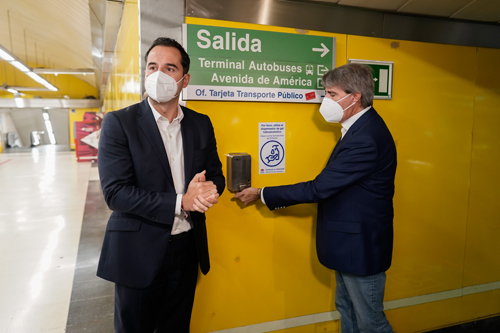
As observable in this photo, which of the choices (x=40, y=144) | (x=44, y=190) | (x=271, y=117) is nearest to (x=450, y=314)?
(x=271, y=117)

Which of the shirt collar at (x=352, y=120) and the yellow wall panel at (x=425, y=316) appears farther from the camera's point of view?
the yellow wall panel at (x=425, y=316)

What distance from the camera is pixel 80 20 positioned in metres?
7.13

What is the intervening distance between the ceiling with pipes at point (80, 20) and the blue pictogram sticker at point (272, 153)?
0.98 meters

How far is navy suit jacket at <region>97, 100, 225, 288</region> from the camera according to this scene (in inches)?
52.3

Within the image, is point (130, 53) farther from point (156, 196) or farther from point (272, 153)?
point (156, 196)

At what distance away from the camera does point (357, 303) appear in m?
1.74

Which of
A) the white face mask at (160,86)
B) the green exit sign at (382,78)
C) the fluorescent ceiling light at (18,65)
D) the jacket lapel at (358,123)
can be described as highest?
the fluorescent ceiling light at (18,65)

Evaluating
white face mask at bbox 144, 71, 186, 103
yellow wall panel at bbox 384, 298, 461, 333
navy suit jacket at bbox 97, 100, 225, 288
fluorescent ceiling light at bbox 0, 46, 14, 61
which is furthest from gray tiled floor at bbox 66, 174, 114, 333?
fluorescent ceiling light at bbox 0, 46, 14, 61

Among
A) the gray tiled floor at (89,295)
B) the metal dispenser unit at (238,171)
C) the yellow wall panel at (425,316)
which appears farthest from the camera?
the gray tiled floor at (89,295)

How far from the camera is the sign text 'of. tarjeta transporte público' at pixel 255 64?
5.93 ft

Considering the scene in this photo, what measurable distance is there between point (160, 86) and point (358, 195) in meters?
1.14

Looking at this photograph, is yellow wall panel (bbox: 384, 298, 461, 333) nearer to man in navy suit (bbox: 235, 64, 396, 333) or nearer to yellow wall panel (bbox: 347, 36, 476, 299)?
yellow wall panel (bbox: 347, 36, 476, 299)

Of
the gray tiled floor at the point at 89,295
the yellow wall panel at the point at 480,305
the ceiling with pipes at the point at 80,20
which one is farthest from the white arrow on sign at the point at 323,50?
the gray tiled floor at the point at 89,295

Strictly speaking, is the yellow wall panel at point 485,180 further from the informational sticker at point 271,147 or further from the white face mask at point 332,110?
the informational sticker at point 271,147
